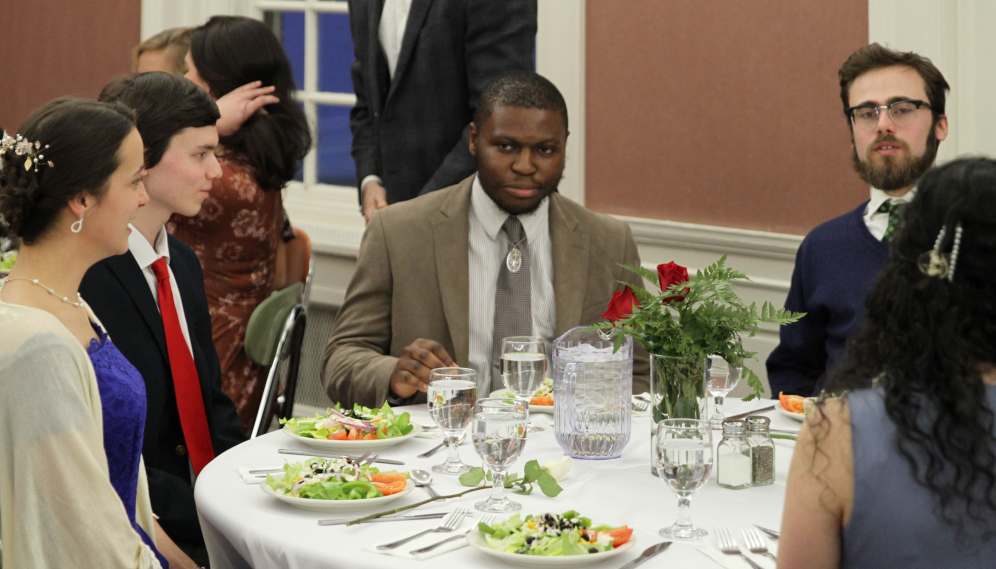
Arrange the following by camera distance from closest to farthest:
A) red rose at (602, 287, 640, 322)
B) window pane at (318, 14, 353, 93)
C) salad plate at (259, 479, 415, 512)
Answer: salad plate at (259, 479, 415, 512) → red rose at (602, 287, 640, 322) → window pane at (318, 14, 353, 93)

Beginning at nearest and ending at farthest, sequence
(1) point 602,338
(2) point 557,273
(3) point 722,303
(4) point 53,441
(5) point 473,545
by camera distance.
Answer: (5) point 473,545 → (4) point 53,441 → (3) point 722,303 → (1) point 602,338 → (2) point 557,273

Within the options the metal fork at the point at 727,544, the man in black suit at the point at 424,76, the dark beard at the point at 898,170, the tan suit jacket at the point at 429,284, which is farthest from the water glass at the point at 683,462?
the man in black suit at the point at 424,76

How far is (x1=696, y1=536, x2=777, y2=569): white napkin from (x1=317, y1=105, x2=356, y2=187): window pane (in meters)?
3.61

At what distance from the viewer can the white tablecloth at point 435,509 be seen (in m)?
1.28

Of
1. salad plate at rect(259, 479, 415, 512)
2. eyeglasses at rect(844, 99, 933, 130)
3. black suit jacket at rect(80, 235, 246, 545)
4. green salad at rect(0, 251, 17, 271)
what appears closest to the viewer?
salad plate at rect(259, 479, 415, 512)

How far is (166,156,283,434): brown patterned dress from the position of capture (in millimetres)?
2826

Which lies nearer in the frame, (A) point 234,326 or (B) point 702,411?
(B) point 702,411

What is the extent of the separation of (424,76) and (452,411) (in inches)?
66.2

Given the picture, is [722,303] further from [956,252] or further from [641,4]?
[641,4]

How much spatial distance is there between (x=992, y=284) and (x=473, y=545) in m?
0.66

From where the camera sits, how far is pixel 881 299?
3.46 ft

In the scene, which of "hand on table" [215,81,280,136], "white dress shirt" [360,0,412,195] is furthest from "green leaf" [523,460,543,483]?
"white dress shirt" [360,0,412,195]

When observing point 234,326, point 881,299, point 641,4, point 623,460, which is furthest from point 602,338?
point 641,4

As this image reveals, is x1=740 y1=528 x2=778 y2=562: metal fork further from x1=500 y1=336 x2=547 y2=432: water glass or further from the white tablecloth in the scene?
x1=500 y1=336 x2=547 y2=432: water glass
